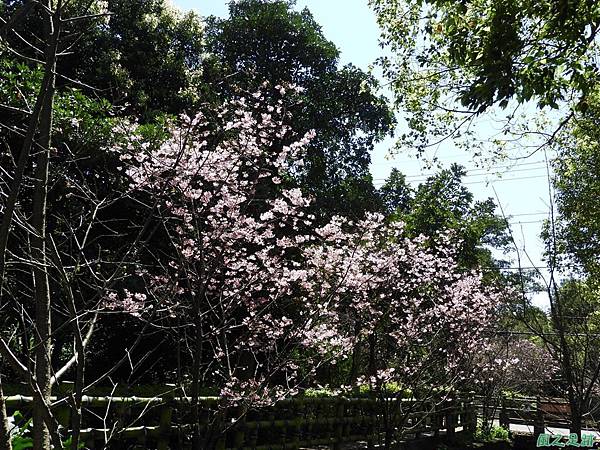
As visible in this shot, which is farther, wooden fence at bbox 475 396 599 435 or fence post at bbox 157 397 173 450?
wooden fence at bbox 475 396 599 435

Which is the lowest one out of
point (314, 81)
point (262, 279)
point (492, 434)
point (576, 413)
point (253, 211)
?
point (492, 434)

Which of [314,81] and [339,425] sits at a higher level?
[314,81]

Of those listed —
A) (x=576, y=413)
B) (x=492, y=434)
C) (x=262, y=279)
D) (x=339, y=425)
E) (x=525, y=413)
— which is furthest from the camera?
(x=525, y=413)

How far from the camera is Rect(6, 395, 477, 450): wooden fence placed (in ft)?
13.7

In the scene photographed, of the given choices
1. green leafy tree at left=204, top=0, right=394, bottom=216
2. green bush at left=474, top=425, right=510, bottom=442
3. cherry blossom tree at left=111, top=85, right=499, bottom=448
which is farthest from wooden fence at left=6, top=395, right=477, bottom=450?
green leafy tree at left=204, top=0, right=394, bottom=216

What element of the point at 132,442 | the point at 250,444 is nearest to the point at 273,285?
the point at 250,444

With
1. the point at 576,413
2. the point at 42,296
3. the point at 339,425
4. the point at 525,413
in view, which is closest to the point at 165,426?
the point at 42,296

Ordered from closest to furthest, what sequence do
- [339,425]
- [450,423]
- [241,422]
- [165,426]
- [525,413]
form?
[165,426] < [241,422] < [339,425] < [450,423] < [525,413]

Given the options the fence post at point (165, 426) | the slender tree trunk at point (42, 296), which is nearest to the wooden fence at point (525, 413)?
the fence post at point (165, 426)

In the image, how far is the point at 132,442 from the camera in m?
4.82

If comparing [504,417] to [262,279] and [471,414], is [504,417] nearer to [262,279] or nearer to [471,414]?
[471,414]

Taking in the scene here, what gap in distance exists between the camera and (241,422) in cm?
545

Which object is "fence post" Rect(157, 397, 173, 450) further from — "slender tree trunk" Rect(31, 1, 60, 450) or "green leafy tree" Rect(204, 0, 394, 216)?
"green leafy tree" Rect(204, 0, 394, 216)

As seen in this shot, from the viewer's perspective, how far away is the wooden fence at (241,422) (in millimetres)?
4168
